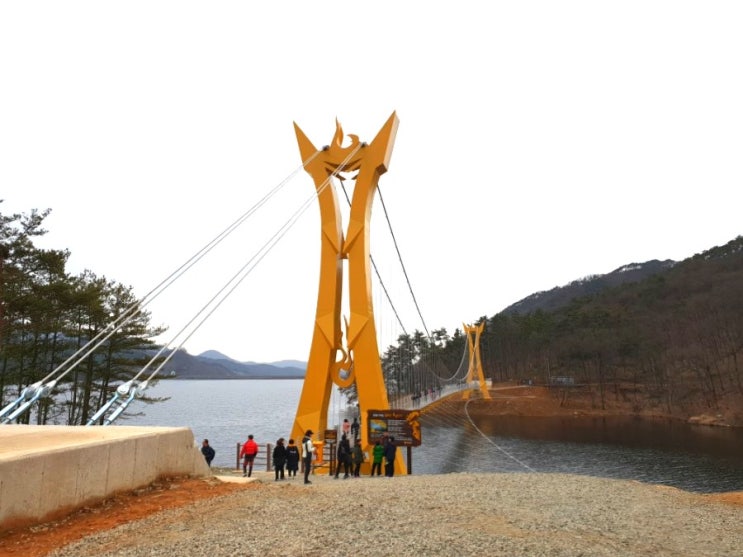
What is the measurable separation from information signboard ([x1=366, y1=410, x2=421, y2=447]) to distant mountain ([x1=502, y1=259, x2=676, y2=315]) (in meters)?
147

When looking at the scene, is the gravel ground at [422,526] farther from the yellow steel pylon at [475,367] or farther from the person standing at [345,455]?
the yellow steel pylon at [475,367]

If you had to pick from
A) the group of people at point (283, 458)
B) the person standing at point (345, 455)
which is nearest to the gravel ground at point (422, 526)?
the group of people at point (283, 458)

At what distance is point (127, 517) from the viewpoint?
18.2ft

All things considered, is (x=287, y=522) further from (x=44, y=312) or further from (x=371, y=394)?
(x=44, y=312)

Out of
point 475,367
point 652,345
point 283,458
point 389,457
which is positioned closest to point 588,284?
point 652,345

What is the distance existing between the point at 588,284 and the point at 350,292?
16868 centimetres

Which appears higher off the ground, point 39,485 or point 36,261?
point 36,261

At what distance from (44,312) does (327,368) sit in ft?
34.6

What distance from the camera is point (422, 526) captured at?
5277 millimetres

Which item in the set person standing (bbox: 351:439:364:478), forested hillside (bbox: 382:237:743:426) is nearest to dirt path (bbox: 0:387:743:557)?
person standing (bbox: 351:439:364:478)

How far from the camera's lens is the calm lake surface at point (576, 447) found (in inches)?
955

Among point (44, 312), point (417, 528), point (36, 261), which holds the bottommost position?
point (417, 528)

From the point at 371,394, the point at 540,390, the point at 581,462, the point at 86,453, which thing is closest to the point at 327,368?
the point at 371,394

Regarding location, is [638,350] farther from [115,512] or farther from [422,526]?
[115,512]
